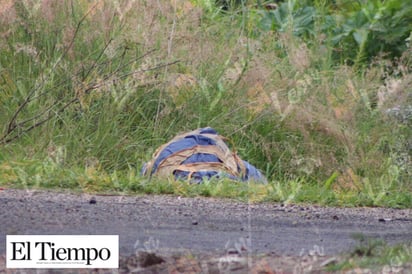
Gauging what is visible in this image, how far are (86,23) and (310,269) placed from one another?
6.14 meters

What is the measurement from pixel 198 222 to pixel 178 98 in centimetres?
392

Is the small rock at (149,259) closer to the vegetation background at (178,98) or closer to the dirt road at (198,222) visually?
the dirt road at (198,222)

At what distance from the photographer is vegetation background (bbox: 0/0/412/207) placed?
870cm

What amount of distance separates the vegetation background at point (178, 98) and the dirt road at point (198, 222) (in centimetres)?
128

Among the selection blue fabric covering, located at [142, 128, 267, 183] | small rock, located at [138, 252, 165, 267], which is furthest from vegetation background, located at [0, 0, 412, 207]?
small rock, located at [138, 252, 165, 267]

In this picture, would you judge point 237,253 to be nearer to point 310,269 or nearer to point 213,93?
point 310,269

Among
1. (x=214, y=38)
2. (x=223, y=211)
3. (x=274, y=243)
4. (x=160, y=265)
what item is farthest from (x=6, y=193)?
(x=214, y=38)

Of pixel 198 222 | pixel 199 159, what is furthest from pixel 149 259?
pixel 199 159

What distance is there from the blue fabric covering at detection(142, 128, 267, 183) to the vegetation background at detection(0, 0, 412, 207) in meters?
0.29

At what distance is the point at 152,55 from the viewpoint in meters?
9.63

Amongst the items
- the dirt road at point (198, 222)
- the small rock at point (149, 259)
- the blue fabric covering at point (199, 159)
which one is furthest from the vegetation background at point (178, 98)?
the small rock at point (149, 259)

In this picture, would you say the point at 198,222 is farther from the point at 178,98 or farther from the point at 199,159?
the point at 178,98

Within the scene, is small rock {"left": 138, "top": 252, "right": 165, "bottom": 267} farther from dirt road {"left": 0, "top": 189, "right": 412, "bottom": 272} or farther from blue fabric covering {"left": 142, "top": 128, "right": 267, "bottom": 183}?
blue fabric covering {"left": 142, "top": 128, "right": 267, "bottom": 183}

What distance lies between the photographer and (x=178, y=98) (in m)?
9.54
